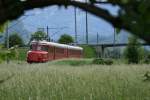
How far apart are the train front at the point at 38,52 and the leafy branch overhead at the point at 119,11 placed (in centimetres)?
4094

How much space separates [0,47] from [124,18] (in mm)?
3283

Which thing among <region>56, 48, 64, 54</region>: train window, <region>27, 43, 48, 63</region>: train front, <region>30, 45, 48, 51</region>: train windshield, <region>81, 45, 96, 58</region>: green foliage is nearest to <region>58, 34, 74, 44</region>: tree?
<region>81, 45, 96, 58</region>: green foliage

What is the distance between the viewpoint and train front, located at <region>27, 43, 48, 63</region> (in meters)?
43.1

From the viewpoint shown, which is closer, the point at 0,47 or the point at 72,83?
the point at 0,47

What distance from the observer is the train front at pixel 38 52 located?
43125 millimetres

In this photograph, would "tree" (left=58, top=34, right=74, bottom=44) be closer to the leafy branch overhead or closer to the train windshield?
the train windshield

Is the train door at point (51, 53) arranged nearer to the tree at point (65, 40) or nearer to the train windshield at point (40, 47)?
the train windshield at point (40, 47)

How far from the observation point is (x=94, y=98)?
31.8ft

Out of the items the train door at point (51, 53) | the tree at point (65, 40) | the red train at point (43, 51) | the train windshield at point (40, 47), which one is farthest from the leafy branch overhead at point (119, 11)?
the tree at point (65, 40)

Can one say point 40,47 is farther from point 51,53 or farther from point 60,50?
point 60,50

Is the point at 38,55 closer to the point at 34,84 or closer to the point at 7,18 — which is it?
the point at 34,84

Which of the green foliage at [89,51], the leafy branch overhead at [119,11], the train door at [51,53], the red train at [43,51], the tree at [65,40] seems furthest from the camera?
the tree at [65,40]

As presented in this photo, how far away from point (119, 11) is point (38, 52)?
137 feet

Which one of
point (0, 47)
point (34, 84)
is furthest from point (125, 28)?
point (34, 84)
